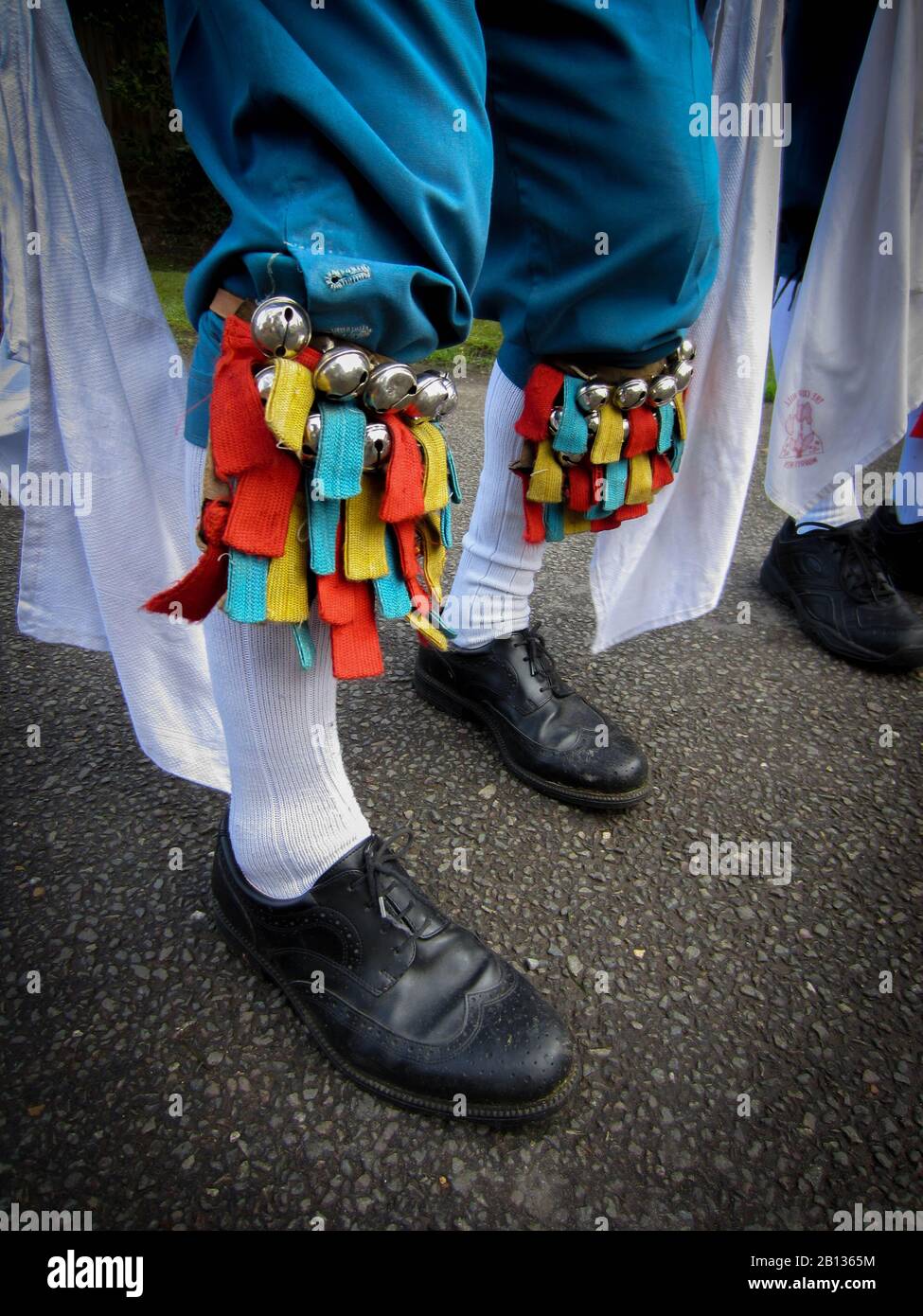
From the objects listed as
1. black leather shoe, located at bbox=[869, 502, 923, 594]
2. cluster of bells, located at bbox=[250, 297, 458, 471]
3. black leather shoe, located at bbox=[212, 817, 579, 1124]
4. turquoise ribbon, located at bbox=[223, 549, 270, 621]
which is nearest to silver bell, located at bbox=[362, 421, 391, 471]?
cluster of bells, located at bbox=[250, 297, 458, 471]

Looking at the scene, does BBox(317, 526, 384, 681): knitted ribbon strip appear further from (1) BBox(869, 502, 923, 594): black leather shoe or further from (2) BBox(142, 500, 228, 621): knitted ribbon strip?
(1) BBox(869, 502, 923, 594): black leather shoe

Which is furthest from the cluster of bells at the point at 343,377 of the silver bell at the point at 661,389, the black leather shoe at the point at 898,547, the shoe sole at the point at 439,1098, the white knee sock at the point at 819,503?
the black leather shoe at the point at 898,547

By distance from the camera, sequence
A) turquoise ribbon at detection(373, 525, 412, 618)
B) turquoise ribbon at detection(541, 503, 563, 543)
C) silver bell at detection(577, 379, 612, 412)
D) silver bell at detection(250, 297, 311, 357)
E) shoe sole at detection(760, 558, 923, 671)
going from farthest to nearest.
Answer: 1. shoe sole at detection(760, 558, 923, 671)
2. turquoise ribbon at detection(541, 503, 563, 543)
3. silver bell at detection(577, 379, 612, 412)
4. turquoise ribbon at detection(373, 525, 412, 618)
5. silver bell at detection(250, 297, 311, 357)

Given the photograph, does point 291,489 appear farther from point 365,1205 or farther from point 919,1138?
point 919,1138

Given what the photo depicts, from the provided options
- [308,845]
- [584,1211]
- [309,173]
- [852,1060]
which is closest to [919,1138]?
[852,1060]

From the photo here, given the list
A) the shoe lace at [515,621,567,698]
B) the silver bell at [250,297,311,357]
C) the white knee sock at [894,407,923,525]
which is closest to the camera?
the silver bell at [250,297,311,357]

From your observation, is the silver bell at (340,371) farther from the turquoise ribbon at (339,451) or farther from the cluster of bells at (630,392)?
the cluster of bells at (630,392)

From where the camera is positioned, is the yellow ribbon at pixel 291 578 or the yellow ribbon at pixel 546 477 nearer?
the yellow ribbon at pixel 291 578

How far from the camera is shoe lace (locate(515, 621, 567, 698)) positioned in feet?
4.39

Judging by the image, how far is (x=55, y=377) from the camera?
2.66ft

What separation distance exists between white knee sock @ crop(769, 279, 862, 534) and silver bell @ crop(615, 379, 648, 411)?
764 millimetres

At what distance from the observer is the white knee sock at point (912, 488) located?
185 centimetres

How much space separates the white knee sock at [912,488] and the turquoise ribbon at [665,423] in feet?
3.46

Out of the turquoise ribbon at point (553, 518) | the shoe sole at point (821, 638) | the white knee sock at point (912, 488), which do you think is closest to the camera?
the turquoise ribbon at point (553, 518)
